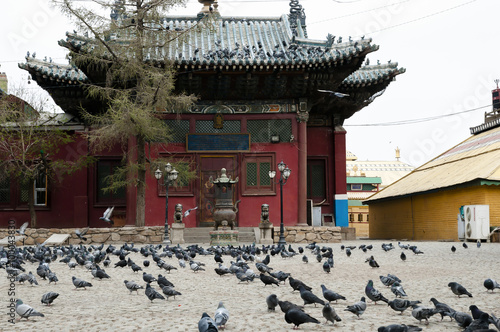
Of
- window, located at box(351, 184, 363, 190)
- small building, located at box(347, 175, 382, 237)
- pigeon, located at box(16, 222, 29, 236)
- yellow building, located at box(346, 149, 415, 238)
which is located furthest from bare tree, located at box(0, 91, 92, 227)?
window, located at box(351, 184, 363, 190)

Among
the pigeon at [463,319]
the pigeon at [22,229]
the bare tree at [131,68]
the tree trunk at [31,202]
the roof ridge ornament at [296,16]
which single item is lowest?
the pigeon at [463,319]

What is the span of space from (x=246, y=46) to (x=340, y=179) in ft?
25.4

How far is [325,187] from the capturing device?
1083 inches

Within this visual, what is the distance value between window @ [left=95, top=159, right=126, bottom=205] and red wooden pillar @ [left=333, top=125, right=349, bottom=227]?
1012 cm

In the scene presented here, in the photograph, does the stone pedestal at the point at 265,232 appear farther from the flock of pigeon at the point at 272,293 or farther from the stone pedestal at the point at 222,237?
the flock of pigeon at the point at 272,293

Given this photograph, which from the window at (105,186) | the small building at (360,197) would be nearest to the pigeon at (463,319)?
the window at (105,186)

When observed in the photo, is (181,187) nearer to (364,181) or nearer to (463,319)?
(463,319)

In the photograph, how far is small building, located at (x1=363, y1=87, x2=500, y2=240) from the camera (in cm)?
2412

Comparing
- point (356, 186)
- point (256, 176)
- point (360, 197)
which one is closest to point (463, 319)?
point (256, 176)

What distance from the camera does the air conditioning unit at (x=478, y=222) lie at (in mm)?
23359

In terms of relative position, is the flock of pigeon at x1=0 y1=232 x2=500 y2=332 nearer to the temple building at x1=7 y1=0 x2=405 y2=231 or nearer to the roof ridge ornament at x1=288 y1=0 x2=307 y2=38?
the temple building at x1=7 y1=0 x2=405 y2=231

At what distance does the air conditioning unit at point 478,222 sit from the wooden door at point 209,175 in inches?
394

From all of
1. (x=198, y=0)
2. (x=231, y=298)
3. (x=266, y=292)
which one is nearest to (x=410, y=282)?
(x=266, y=292)

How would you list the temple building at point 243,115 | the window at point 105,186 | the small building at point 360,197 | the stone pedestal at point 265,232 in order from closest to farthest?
1. the stone pedestal at point 265,232
2. the temple building at point 243,115
3. the window at point 105,186
4. the small building at point 360,197
